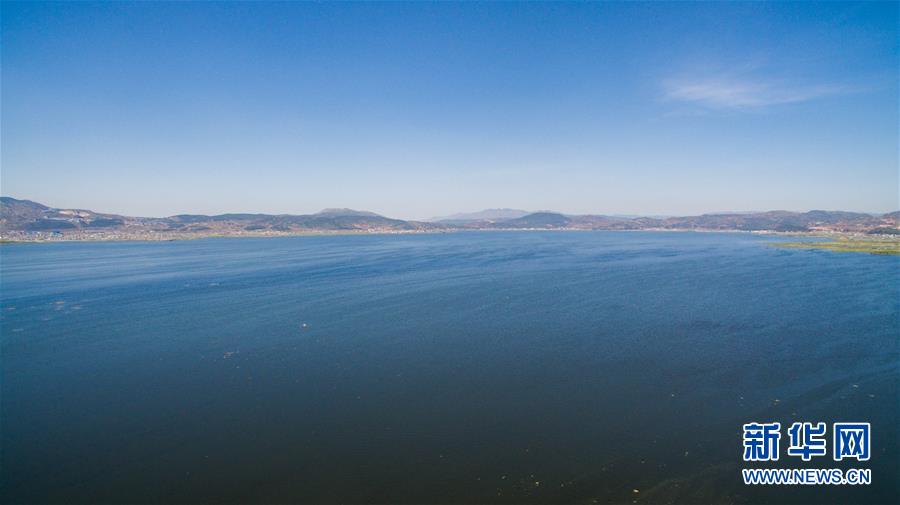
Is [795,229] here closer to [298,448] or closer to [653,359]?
[653,359]

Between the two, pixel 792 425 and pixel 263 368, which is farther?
pixel 263 368

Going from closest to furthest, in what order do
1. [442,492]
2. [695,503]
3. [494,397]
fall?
[695,503] → [442,492] → [494,397]

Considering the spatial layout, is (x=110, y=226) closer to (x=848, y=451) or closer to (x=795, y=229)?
(x=848, y=451)

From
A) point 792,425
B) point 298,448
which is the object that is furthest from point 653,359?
point 298,448

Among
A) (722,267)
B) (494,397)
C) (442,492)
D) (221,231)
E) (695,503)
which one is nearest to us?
(695,503)

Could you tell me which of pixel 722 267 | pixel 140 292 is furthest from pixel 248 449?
pixel 722 267

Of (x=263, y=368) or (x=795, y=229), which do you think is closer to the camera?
(x=263, y=368)
